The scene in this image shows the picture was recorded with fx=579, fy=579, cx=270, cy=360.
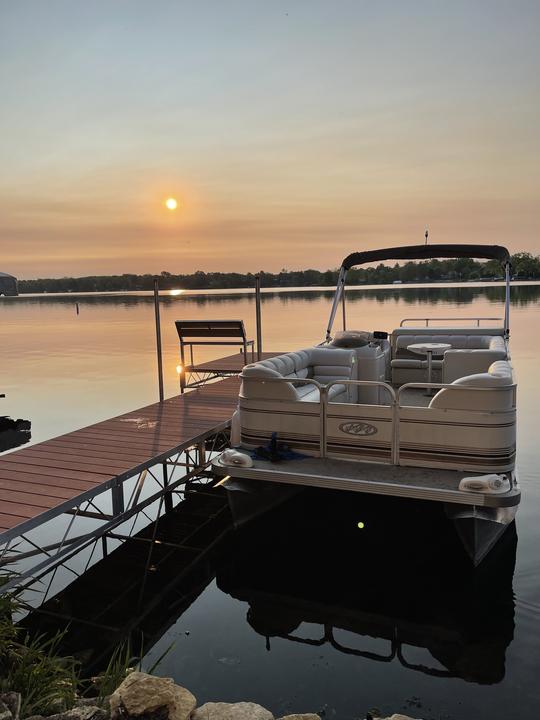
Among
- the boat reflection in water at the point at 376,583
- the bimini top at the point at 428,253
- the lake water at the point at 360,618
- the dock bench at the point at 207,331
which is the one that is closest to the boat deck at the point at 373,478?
the boat reflection in water at the point at 376,583

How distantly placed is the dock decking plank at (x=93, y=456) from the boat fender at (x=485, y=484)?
266 cm

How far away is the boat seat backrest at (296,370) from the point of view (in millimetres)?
5082

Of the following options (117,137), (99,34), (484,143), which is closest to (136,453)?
(99,34)

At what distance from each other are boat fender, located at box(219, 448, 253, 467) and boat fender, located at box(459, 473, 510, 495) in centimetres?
168

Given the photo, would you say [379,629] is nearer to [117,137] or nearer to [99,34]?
[99,34]

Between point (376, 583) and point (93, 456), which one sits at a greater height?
point (93, 456)

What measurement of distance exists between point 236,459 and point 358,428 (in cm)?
104

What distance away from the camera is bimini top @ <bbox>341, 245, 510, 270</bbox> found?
850 cm

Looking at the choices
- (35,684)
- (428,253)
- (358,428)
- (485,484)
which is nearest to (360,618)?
(485,484)

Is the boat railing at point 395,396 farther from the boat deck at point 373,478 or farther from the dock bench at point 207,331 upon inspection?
the dock bench at point 207,331

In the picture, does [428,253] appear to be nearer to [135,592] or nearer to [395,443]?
[395,443]

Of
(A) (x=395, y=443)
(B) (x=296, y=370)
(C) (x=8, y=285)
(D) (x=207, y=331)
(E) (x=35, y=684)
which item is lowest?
(E) (x=35, y=684)

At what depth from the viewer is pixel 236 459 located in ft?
15.8

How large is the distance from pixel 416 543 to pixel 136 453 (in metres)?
2.66
